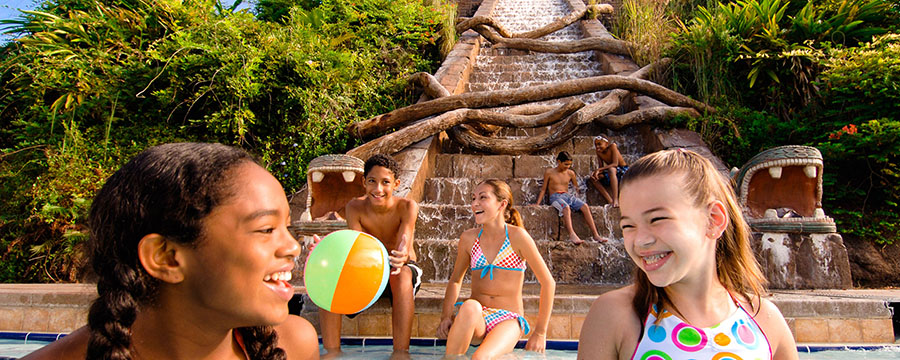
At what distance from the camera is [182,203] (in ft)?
4.32

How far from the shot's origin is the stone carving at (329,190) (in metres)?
5.91

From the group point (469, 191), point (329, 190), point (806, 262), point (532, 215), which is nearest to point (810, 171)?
point (806, 262)

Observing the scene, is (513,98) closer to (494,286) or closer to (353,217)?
(353,217)

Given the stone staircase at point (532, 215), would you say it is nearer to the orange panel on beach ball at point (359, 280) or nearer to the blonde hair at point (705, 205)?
the orange panel on beach ball at point (359, 280)

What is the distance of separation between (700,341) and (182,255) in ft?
4.93

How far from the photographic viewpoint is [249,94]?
7.95 m

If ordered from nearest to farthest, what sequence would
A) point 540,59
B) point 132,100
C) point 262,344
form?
point 262,344 → point 132,100 → point 540,59

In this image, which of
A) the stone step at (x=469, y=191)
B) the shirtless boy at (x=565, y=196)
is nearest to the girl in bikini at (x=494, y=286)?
the shirtless boy at (x=565, y=196)

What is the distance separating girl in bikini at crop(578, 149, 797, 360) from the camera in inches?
65.2

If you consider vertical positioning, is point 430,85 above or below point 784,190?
above

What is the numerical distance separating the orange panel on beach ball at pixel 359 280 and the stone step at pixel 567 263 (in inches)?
133

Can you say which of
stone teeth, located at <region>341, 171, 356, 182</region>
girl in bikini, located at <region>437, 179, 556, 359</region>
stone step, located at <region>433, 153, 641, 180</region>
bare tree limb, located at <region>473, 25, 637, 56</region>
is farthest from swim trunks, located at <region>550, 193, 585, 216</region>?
bare tree limb, located at <region>473, 25, 637, 56</region>

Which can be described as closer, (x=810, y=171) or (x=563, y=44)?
(x=810, y=171)

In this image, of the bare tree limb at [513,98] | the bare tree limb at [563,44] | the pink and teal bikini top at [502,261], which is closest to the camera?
the pink and teal bikini top at [502,261]
